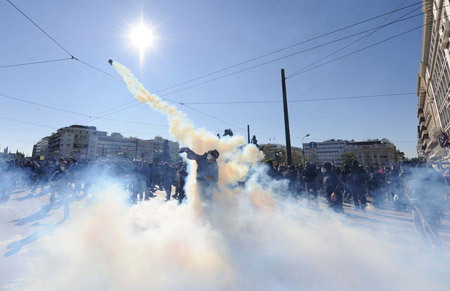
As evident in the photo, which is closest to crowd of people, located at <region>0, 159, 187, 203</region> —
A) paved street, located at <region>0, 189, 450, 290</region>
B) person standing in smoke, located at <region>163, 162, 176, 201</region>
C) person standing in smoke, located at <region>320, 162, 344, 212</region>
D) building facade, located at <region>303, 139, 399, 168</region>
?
person standing in smoke, located at <region>163, 162, 176, 201</region>

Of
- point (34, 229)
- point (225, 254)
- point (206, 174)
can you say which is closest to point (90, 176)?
point (34, 229)

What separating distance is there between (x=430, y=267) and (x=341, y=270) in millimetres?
1710

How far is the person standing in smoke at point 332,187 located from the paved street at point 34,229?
569mm

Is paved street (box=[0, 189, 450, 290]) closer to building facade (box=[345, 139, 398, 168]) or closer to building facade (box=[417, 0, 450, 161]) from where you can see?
building facade (box=[417, 0, 450, 161])

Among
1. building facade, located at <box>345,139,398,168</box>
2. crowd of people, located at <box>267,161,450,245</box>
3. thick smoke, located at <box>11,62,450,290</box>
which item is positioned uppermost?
building facade, located at <box>345,139,398,168</box>

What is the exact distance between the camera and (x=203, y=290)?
3.08 metres

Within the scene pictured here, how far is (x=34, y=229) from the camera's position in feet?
19.3

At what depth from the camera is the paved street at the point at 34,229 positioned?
3629 millimetres

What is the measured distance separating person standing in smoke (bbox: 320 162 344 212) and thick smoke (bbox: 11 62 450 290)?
400 millimetres

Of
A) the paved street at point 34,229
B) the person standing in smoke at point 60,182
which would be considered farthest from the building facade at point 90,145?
the person standing in smoke at point 60,182

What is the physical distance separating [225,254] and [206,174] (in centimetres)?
234

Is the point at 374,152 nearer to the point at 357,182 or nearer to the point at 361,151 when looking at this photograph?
the point at 361,151

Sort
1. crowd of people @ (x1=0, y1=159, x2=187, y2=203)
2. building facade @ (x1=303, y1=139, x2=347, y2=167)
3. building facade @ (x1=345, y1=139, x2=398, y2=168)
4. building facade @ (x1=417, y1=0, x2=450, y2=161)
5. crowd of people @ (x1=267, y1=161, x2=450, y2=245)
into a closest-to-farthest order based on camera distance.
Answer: crowd of people @ (x1=267, y1=161, x2=450, y2=245), crowd of people @ (x1=0, y1=159, x2=187, y2=203), building facade @ (x1=417, y1=0, x2=450, y2=161), building facade @ (x1=345, y1=139, x2=398, y2=168), building facade @ (x1=303, y1=139, x2=347, y2=167)

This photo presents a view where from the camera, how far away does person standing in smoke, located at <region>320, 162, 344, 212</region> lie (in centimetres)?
680
